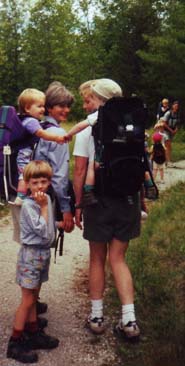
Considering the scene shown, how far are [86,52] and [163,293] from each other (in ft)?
98.9

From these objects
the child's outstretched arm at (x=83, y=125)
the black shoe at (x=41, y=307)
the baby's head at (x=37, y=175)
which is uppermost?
the child's outstretched arm at (x=83, y=125)

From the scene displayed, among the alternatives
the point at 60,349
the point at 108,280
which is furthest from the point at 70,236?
the point at 60,349

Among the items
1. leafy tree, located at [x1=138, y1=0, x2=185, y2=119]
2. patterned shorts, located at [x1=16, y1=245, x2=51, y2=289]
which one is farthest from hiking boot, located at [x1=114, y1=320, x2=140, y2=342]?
leafy tree, located at [x1=138, y1=0, x2=185, y2=119]

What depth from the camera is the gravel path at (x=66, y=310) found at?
3.92 meters

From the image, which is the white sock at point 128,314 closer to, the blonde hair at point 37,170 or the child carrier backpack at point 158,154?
the blonde hair at point 37,170

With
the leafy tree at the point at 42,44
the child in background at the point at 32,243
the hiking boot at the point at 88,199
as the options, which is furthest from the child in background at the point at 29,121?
the leafy tree at the point at 42,44

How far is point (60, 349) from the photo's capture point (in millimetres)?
4043

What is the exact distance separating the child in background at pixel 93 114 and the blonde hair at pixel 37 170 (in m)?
0.24

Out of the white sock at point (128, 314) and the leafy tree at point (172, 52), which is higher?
the leafy tree at point (172, 52)

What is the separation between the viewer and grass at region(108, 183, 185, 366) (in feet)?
12.5

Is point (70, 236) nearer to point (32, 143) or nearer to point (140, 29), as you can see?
point (32, 143)

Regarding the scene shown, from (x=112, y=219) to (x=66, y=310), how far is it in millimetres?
1134

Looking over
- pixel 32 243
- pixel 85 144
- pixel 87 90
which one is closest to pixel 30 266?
pixel 32 243

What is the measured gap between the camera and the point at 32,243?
385 centimetres
